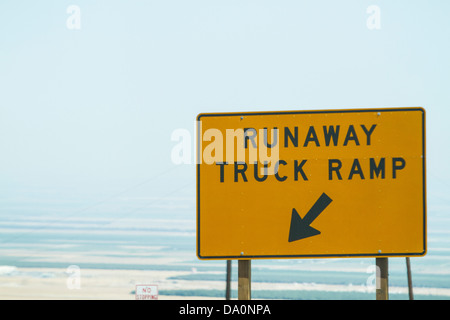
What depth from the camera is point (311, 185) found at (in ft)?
20.6

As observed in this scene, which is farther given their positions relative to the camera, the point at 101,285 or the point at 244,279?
the point at 101,285

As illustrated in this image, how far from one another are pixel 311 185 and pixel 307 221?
0.36 meters

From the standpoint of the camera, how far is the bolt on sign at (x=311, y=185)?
20.5 ft

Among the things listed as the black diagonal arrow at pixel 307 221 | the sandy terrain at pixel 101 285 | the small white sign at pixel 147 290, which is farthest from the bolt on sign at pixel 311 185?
the sandy terrain at pixel 101 285

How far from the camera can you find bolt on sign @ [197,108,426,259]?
6.25m

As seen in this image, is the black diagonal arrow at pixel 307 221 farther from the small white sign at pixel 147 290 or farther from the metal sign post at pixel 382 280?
the small white sign at pixel 147 290

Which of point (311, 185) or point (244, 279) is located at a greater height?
point (311, 185)

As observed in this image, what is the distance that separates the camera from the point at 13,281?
92688mm
